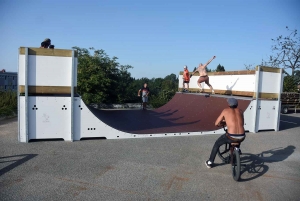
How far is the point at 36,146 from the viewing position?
647cm

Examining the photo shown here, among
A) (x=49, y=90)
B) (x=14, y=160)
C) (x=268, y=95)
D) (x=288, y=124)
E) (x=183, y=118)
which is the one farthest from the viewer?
(x=288, y=124)

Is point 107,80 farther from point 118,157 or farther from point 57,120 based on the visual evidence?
point 118,157

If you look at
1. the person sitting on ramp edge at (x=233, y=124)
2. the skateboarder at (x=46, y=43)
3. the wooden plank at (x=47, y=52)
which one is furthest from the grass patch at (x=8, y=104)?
the person sitting on ramp edge at (x=233, y=124)

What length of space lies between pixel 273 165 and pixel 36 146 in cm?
560

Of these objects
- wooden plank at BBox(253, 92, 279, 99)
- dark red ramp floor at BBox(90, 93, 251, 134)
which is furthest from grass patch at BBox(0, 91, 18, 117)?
wooden plank at BBox(253, 92, 279, 99)

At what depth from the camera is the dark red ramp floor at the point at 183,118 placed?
8828 millimetres

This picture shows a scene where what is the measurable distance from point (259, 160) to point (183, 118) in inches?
204

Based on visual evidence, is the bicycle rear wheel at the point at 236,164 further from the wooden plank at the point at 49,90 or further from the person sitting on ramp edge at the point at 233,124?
the wooden plank at the point at 49,90

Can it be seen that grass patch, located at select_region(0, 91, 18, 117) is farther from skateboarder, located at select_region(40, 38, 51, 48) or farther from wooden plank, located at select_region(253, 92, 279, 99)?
wooden plank, located at select_region(253, 92, 279, 99)

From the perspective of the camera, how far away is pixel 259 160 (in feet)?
19.7

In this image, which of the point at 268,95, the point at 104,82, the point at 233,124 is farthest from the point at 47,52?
the point at 104,82

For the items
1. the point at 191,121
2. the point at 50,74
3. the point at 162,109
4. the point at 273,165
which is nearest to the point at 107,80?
the point at 162,109

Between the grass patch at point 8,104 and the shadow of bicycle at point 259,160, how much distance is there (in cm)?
1006

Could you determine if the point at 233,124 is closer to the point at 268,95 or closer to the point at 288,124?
the point at 268,95
